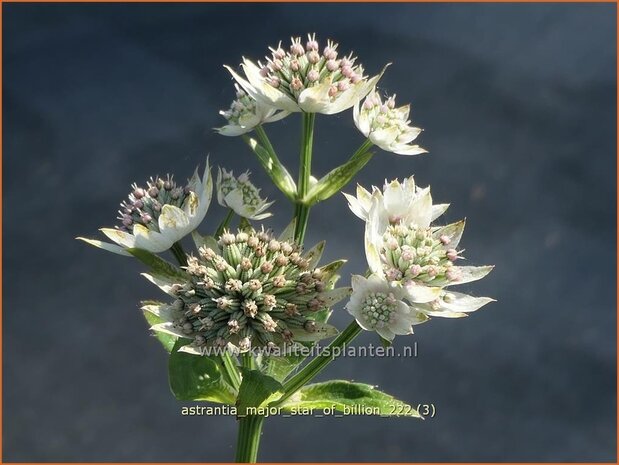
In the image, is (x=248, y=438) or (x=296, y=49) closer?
(x=248, y=438)

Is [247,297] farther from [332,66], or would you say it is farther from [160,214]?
[332,66]

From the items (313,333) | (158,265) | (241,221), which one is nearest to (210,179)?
(241,221)

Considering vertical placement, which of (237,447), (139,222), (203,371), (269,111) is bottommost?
(237,447)

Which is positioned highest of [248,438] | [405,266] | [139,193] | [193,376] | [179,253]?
[139,193]

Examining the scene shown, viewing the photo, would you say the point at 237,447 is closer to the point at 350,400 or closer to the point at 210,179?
the point at 350,400

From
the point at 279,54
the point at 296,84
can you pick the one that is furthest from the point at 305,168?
the point at 279,54

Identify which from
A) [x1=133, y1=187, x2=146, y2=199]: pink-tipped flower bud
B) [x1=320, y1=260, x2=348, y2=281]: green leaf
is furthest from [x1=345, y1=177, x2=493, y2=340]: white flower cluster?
[x1=133, y1=187, x2=146, y2=199]: pink-tipped flower bud

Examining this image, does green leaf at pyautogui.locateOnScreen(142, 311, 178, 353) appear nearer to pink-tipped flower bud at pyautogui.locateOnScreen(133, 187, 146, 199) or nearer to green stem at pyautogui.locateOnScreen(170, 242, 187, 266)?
green stem at pyautogui.locateOnScreen(170, 242, 187, 266)
